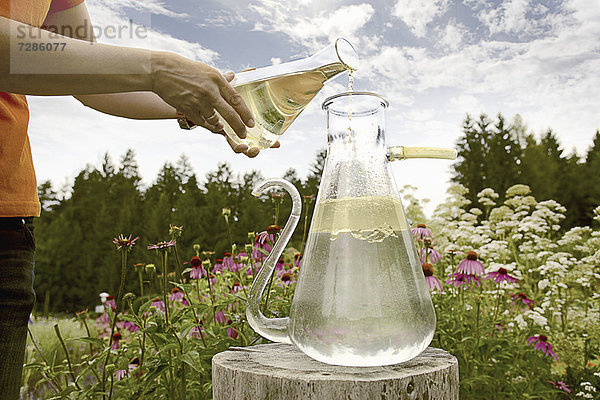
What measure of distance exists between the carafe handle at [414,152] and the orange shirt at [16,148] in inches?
36.3

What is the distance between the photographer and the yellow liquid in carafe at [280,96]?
3.90ft

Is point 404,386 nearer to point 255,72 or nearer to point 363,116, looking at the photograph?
point 363,116

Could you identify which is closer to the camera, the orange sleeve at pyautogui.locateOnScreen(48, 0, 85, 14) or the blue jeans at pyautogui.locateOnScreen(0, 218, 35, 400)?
the blue jeans at pyautogui.locateOnScreen(0, 218, 35, 400)

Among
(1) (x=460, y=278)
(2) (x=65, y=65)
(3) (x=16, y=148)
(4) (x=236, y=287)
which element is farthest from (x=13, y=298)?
(1) (x=460, y=278)

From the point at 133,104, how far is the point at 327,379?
3.56 feet

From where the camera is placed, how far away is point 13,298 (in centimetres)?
122

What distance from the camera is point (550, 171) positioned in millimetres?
15352

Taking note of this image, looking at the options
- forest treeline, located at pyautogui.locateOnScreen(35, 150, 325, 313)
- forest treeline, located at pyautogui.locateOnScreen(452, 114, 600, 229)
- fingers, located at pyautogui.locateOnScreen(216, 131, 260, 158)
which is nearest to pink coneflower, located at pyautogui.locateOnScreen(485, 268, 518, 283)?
fingers, located at pyautogui.locateOnScreen(216, 131, 260, 158)

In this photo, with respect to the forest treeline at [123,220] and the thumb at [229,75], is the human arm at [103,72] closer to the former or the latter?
the thumb at [229,75]

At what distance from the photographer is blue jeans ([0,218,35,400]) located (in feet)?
3.95

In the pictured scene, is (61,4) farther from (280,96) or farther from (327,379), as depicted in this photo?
(327,379)

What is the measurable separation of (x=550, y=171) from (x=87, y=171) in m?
13.3

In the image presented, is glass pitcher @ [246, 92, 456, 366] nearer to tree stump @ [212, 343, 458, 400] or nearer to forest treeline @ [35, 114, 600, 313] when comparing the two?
tree stump @ [212, 343, 458, 400]

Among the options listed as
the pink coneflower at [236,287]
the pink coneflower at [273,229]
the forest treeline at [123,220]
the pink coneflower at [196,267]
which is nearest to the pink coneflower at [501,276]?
the pink coneflower at [273,229]
